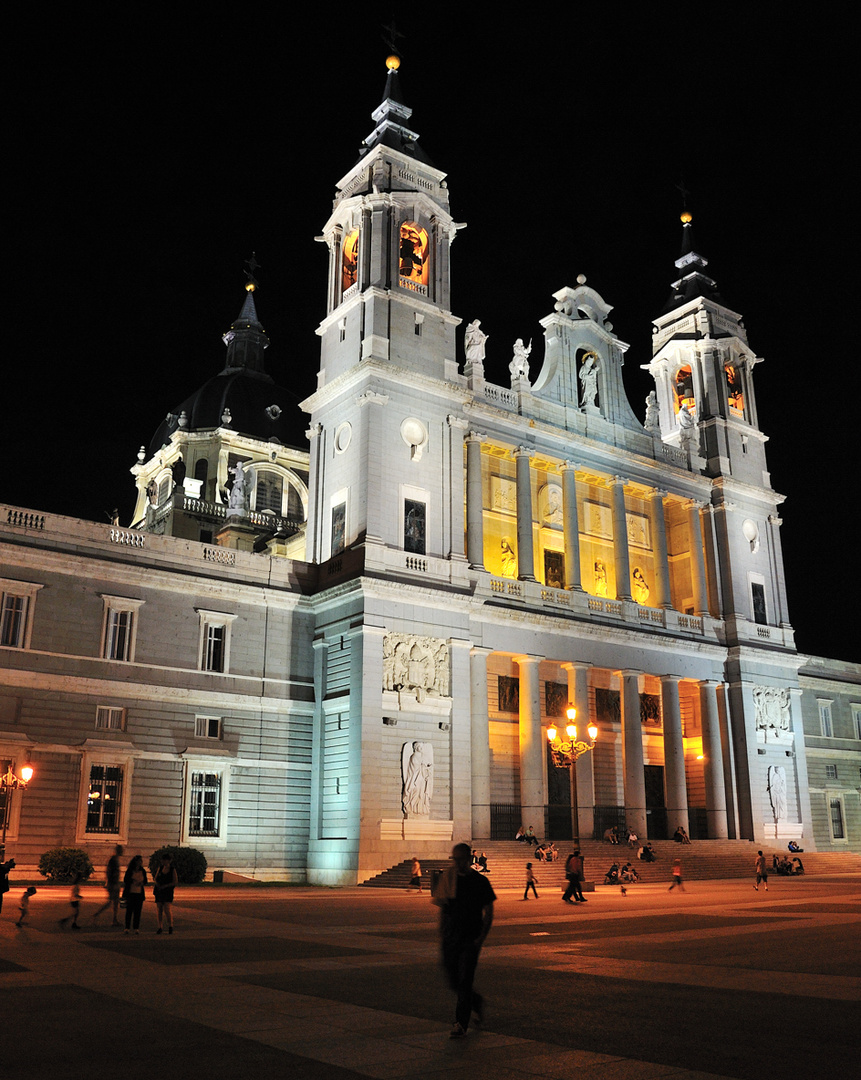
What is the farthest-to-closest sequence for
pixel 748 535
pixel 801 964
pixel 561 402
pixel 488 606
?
pixel 748 535, pixel 561 402, pixel 488 606, pixel 801 964

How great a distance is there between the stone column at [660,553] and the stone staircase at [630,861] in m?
Answer: 12.5

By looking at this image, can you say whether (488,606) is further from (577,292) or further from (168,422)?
(168,422)

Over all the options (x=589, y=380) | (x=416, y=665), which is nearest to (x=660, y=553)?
(x=589, y=380)

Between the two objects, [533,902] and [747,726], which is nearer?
[533,902]

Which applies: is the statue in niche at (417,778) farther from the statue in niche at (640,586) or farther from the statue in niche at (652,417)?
the statue in niche at (652,417)

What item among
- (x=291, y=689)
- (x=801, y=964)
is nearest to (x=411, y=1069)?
(x=801, y=964)

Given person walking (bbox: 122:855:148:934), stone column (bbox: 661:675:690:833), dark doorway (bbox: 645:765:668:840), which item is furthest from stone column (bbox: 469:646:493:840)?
person walking (bbox: 122:855:148:934)

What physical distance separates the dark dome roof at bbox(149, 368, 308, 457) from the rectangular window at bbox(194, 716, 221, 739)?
1580 inches

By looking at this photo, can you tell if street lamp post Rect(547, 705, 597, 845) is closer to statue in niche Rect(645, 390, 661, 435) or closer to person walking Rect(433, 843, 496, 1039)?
person walking Rect(433, 843, 496, 1039)

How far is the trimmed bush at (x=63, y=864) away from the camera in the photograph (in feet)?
98.3

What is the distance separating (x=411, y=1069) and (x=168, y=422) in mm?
76755

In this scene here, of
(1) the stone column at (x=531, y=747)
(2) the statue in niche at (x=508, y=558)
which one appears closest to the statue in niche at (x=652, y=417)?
(2) the statue in niche at (x=508, y=558)

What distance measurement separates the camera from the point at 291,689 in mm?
40969

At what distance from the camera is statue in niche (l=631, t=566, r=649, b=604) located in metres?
55.5
